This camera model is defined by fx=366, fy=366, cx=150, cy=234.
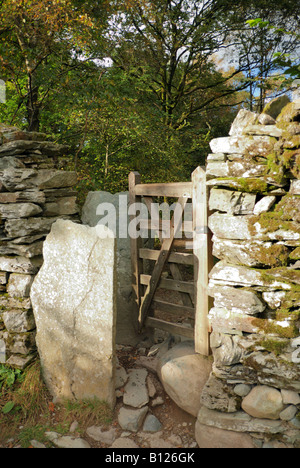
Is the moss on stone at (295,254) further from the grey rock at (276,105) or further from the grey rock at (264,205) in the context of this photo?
the grey rock at (276,105)

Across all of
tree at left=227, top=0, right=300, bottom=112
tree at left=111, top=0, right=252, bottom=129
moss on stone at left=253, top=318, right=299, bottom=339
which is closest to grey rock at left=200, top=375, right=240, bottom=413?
moss on stone at left=253, top=318, right=299, bottom=339

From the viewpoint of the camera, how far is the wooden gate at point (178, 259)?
374 cm

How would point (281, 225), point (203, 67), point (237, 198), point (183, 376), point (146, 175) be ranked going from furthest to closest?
point (203, 67) → point (146, 175) → point (183, 376) → point (237, 198) → point (281, 225)

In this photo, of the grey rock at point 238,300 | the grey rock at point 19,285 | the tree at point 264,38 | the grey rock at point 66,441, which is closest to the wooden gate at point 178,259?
the grey rock at point 238,300

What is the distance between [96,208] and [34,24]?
9.26 feet

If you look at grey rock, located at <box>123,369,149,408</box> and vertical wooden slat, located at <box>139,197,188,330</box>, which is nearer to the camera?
grey rock, located at <box>123,369,149,408</box>

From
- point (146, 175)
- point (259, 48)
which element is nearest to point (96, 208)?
point (146, 175)

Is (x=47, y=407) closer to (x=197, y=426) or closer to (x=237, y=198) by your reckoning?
(x=197, y=426)

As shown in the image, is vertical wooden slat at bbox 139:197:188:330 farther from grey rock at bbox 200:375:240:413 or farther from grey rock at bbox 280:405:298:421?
grey rock at bbox 280:405:298:421

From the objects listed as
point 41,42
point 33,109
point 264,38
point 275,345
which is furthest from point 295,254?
point 264,38

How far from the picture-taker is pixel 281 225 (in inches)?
108

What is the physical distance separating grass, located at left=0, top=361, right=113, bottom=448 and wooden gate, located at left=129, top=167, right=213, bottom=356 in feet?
3.93

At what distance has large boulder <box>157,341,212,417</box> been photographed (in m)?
3.44

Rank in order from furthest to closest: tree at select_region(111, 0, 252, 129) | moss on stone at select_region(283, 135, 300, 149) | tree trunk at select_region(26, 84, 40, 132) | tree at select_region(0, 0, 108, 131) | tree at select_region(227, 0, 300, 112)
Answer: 1. tree at select_region(227, 0, 300, 112)
2. tree at select_region(111, 0, 252, 129)
3. tree trunk at select_region(26, 84, 40, 132)
4. tree at select_region(0, 0, 108, 131)
5. moss on stone at select_region(283, 135, 300, 149)
